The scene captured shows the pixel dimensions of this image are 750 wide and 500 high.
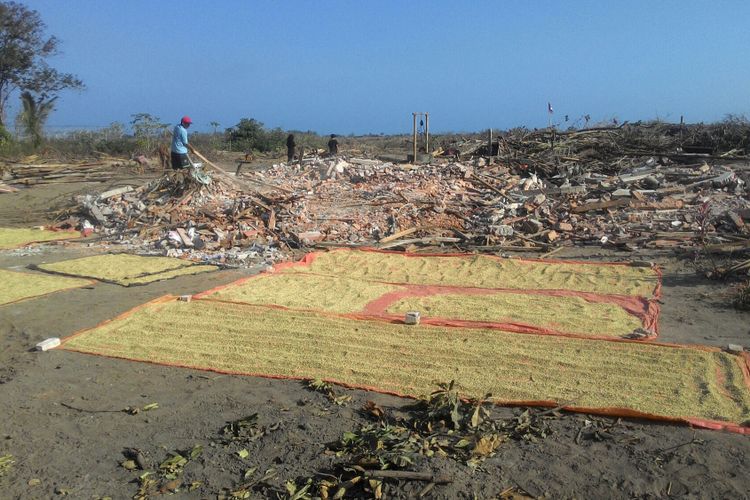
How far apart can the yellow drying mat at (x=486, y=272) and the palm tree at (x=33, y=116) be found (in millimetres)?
18369

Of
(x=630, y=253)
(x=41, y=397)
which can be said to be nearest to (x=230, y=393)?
(x=41, y=397)

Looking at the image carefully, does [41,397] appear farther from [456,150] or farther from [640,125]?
[640,125]

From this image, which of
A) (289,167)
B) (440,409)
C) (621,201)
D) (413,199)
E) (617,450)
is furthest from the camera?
(289,167)

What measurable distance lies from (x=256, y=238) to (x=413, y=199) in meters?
3.70

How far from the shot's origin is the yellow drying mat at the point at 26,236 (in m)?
10.6

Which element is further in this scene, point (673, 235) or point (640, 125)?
point (640, 125)

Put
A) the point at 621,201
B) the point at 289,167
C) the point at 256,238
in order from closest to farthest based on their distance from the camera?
the point at 256,238
the point at 621,201
the point at 289,167

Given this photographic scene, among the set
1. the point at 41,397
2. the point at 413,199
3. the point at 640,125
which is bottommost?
the point at 41,397

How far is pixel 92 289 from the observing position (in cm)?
759

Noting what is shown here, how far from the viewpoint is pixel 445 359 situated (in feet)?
16.6

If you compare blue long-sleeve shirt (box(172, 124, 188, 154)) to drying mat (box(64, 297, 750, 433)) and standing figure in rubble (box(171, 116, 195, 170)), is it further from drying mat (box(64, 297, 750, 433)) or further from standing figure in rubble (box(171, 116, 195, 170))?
drying mat (box(64, 297, 750, 433))

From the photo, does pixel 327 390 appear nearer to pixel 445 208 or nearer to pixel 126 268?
pixel 126 268

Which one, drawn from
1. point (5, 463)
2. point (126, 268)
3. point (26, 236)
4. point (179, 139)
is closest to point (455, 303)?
point (5, 463)

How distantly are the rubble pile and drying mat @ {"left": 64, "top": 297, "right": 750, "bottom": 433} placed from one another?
3319 mm
